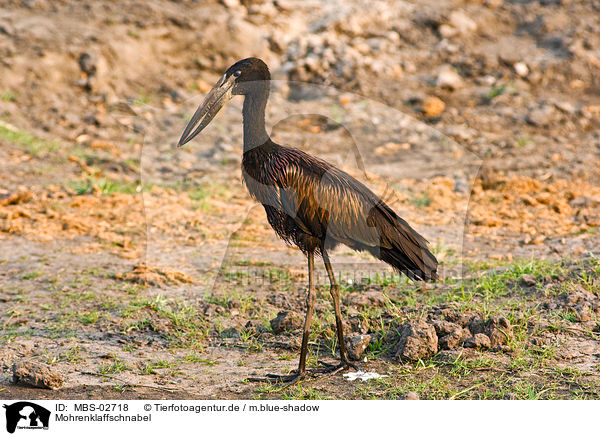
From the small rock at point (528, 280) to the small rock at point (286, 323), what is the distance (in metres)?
1.88

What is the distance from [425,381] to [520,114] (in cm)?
698

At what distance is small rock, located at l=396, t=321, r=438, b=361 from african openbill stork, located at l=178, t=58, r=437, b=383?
346mm

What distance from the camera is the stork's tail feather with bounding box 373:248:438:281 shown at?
487cm

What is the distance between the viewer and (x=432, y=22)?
1241 centimetres

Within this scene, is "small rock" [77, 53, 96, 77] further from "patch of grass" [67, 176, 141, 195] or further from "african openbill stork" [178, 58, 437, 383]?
"african openbill stork" [178, 58, 437, 383]

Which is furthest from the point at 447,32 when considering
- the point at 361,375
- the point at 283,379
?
the point at 283,379

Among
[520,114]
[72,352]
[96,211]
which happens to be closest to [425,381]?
[72,352]

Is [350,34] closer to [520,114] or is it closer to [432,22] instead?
[432,22]

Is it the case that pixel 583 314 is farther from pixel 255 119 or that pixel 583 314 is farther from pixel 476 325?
pixel 255 119

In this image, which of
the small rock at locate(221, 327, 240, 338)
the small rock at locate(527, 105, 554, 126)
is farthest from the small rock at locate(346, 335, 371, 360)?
the small rock at locate(527, 105, 554, 126)

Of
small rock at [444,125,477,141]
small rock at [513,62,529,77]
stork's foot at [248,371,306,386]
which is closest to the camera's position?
stork's foot at [248,371,306,386]

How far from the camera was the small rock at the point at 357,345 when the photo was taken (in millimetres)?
4961

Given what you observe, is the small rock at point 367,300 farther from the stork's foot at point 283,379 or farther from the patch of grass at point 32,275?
the patch of grass at point 32,275

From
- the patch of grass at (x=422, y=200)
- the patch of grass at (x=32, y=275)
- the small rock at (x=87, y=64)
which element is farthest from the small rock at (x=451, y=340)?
the small rock at (x=87, y=64)
